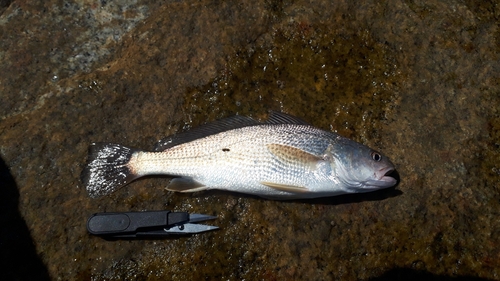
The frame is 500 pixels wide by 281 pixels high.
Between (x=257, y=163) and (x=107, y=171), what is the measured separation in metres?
1.35

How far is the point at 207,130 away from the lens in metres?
3.45

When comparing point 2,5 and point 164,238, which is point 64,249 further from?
point 2,5

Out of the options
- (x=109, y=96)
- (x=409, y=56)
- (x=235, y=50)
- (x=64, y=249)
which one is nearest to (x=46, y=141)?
(x=109, y=96)

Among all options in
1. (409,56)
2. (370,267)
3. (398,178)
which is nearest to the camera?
(370,267)

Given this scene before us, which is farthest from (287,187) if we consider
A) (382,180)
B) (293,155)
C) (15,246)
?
(15,246)

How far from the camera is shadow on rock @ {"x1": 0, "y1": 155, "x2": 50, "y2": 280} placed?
10.2 feet

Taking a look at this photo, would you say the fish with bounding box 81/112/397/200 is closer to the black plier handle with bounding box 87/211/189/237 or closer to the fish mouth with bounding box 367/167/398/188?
the fish mouth with bounding box 367/167/398/188

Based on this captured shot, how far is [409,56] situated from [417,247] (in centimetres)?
185

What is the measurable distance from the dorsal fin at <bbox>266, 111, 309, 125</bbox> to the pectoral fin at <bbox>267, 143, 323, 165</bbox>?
11.6 inches

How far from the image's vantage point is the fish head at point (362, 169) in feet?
10.3

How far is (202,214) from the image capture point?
3.29 metres

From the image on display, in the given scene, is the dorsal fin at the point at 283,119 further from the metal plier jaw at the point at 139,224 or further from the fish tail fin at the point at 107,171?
the fish tail fin at the point at 107,171

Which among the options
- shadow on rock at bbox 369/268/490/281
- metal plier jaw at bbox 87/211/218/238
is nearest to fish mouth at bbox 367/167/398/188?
shadow on rock at bbox 369/268/490/281

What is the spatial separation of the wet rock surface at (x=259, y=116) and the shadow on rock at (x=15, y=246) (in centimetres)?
2
